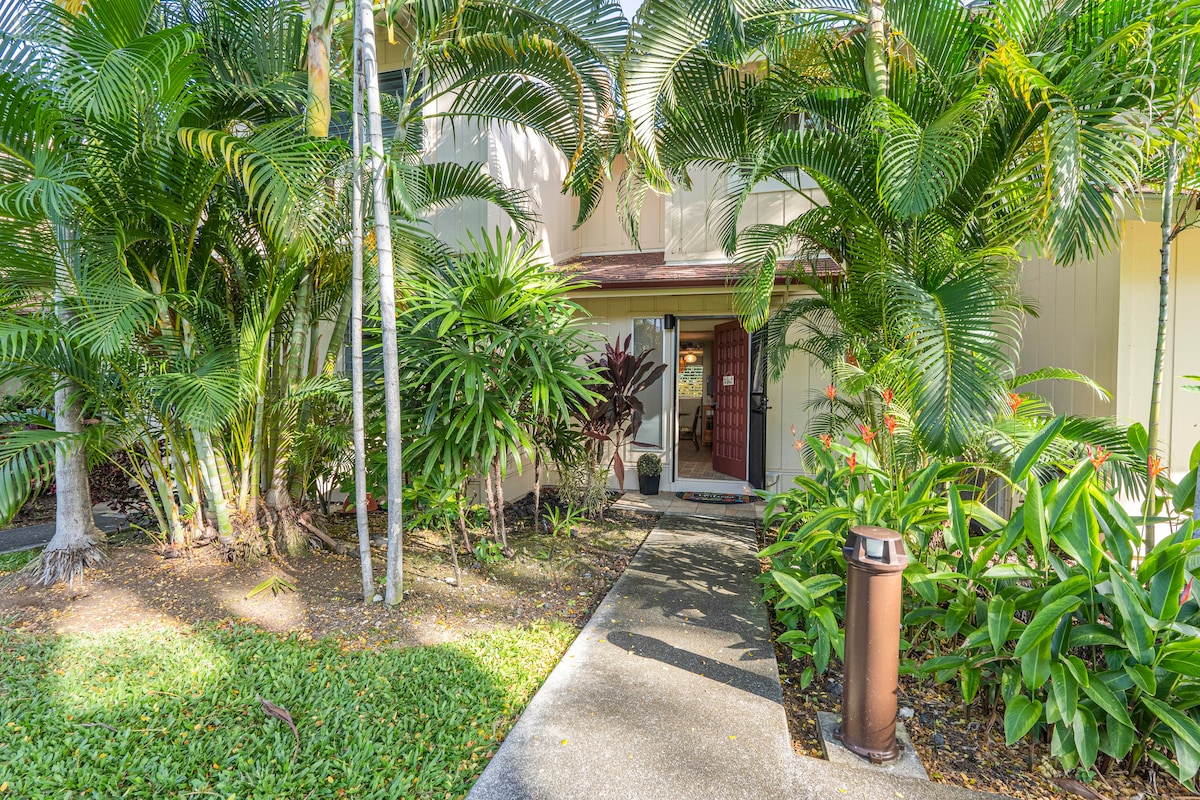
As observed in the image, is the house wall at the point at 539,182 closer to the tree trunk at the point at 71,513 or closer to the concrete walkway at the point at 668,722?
the tree trunk at the point at 71,513

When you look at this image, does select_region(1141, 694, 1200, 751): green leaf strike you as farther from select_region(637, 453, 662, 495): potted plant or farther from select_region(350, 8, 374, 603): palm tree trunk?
select_region(637, 453, 662, 495): potted plant

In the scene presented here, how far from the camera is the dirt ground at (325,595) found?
121 inches

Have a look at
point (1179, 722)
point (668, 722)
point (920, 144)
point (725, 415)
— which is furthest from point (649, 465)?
point (1179, 722)

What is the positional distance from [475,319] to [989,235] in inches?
124

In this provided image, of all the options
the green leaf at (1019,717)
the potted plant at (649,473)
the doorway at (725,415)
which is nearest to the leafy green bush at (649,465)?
the potted plant at (649,473)

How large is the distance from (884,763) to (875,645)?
43cm

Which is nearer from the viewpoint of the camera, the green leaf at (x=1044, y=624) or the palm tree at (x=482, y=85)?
the green leaf at (x=1044, y=624)

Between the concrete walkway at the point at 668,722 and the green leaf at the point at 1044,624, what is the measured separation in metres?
0.53

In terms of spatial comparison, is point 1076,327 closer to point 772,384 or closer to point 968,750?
point 772,384

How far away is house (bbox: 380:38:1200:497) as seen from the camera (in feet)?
13.0

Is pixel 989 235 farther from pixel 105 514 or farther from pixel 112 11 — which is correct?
pixel 105 514

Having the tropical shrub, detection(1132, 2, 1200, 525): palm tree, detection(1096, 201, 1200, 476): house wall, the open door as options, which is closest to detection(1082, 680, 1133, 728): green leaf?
the tropical shrub

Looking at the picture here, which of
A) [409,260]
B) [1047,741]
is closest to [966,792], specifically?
[1047,741]

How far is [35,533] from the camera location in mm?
5168
